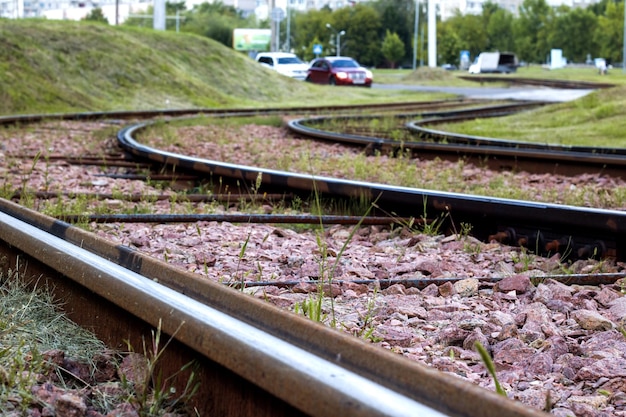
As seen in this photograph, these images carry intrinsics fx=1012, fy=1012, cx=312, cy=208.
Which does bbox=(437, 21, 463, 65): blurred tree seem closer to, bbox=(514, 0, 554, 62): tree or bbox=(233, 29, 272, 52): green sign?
bbox=(514, 0, 554, 62): tree

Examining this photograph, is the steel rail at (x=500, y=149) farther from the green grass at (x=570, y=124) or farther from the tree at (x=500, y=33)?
the tree at (x=500, y=33)

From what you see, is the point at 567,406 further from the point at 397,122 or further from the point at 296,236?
the point at 397,122

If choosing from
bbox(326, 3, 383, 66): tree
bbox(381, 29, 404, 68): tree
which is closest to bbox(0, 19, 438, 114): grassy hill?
bbox(381, 29, 404, 68): tree

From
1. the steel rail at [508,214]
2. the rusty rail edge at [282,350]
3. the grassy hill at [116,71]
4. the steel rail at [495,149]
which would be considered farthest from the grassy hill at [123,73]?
the rusty rail edge at [282,350]

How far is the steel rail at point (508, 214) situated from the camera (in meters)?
4.59

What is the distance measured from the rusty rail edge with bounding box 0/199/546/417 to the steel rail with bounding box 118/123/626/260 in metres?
2.33

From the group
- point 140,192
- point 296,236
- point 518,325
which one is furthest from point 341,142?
point 518,325

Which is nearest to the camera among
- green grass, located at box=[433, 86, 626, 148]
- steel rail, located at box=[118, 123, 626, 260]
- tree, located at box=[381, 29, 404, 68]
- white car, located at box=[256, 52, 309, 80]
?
steel rail, located at box=[118, 123, 626, 260]

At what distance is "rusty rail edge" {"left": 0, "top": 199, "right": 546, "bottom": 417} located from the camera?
5.71 ft

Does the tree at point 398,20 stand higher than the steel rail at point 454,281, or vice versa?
the tree at point 398,20

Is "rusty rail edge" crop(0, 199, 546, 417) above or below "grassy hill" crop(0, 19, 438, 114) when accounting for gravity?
below

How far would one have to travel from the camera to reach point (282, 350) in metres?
2.05

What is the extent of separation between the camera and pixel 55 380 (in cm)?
258

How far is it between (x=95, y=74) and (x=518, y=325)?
23166mm
